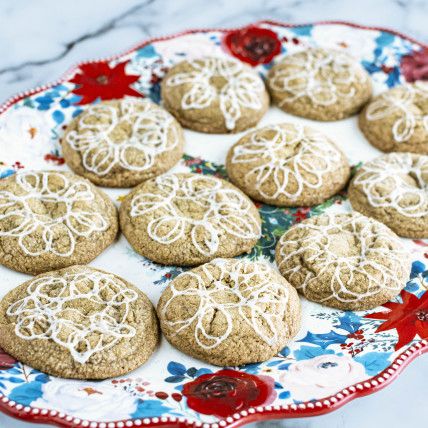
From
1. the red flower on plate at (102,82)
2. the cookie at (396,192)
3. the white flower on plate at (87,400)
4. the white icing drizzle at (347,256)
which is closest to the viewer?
the white flower on plate at (87,400)

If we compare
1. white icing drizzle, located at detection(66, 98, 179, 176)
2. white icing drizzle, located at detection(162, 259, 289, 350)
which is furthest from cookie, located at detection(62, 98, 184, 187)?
white icing drizzle, located at detection(162, 259, 289, 350)

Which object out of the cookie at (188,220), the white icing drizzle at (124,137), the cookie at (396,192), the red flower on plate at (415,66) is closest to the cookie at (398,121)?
the cookie at (396,192)

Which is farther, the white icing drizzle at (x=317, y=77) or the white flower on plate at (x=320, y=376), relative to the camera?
the white icing drizzle at (x=317, y=77)

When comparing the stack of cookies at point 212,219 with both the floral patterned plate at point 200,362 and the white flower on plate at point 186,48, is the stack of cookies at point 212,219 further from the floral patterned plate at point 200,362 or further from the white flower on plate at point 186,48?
the white flower on plate at point 186,48

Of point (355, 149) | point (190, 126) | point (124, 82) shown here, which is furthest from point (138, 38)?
point (355, 149)

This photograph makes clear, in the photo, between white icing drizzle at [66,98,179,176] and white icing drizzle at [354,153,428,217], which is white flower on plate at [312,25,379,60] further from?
white icing drizzle at [66,98,179,176]

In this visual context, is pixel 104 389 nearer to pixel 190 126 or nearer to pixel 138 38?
pixel 190 126
